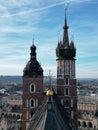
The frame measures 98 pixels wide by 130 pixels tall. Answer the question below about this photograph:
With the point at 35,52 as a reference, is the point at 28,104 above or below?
below

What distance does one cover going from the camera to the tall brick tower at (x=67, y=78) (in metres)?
54.2

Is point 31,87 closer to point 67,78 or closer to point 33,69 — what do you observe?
point 33,69

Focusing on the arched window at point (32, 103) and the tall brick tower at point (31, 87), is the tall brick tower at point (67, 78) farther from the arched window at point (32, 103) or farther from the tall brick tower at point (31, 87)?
the arched window at point (32, 103)

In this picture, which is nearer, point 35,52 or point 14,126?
point 35,52

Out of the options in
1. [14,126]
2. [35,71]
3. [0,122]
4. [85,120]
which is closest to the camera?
[35,71]

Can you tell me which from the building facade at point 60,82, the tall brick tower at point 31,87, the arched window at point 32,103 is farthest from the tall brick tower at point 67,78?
the arched window at point 32,103

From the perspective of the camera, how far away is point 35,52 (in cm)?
5334

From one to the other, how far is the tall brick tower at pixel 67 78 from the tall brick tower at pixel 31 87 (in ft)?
11.1

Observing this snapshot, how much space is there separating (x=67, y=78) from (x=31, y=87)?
18.0 feet

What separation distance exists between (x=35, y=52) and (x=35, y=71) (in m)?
2.90

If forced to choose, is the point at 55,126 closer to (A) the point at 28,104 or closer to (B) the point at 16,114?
(A) the point at 28,104

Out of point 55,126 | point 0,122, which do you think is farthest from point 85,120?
point 55,126

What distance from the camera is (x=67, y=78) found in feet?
178

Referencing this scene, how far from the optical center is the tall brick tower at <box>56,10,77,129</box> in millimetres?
54250
